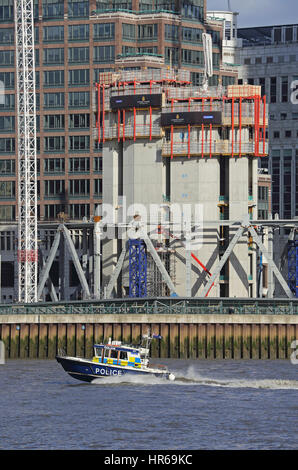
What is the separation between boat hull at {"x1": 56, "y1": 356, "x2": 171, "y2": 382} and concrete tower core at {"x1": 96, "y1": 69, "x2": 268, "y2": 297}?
46.4 meters

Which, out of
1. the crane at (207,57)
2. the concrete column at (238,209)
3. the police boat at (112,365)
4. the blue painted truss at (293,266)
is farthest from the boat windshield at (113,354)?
the crane at (207,57)

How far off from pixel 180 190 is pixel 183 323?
3098 cm

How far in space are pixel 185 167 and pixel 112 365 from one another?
54.2 metres

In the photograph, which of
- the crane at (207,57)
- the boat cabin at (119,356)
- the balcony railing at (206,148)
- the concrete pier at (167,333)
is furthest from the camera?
the crane at (207,57)

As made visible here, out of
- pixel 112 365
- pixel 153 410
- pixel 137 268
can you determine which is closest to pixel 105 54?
pixel 137 268

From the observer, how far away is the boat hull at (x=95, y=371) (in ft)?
340

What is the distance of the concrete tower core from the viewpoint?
15200cm

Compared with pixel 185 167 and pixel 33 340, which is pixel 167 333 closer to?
pixel 33 340

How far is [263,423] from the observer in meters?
84.6

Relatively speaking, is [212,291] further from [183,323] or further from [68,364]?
[68,364]

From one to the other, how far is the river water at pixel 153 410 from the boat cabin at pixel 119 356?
1493 mm

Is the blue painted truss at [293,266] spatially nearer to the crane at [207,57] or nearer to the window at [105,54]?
the crane at [207,57]

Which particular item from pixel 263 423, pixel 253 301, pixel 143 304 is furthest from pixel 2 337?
pixel 263 423

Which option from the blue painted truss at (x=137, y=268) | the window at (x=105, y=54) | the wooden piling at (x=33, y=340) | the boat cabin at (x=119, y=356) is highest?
the window at (x=105, y=54)
